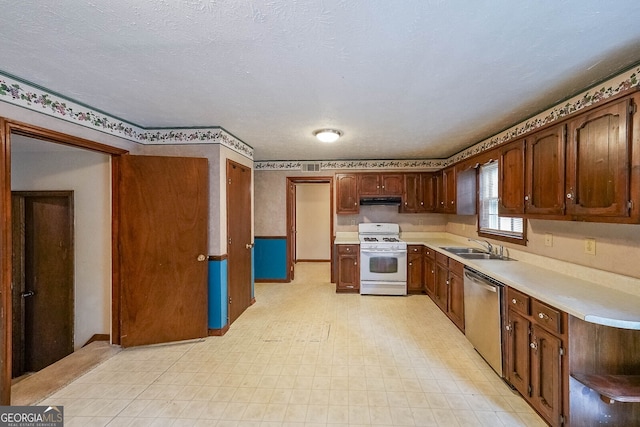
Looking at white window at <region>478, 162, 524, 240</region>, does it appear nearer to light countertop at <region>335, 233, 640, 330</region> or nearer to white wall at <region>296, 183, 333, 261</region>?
light countertop at <region>335, 233, 640, 330</region>

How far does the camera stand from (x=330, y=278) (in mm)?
5062

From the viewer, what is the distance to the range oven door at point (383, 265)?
4062 millimetres

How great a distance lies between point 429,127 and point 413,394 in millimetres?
2557

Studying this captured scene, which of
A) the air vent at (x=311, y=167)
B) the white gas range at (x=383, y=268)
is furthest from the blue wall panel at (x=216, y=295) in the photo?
the air vent at (x=311, y=167)

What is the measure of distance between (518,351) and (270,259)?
151 inches

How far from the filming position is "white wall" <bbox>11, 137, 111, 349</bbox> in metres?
2.84

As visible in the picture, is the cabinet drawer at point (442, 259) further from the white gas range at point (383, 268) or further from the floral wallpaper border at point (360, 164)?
the floral wallpaper border at point (360, 164)

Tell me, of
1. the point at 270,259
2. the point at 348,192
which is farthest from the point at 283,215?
the point at 348,192

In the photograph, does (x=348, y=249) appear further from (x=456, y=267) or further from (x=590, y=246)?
(x=590, y=246)

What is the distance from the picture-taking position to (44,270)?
2977 millimetres

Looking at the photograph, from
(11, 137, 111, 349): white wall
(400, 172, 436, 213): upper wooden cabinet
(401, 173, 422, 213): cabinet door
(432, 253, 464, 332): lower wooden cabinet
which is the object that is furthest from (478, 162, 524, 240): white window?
(11, 137, 111, 349): white wall

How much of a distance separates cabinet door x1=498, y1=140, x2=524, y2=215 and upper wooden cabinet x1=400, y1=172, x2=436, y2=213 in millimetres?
1851

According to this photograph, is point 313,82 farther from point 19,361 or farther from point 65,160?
point 19,361

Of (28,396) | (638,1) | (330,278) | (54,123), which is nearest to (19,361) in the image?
(28,396)
